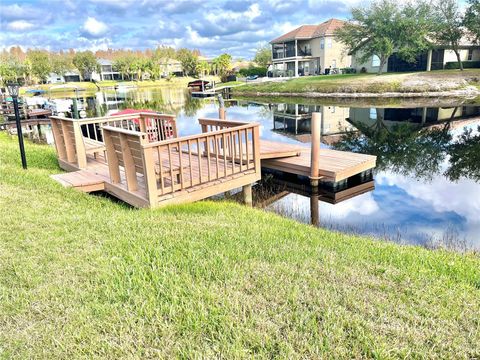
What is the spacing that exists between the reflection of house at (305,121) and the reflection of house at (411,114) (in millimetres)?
851

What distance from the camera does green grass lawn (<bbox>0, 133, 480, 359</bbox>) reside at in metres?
2.26

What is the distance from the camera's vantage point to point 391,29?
106 ft

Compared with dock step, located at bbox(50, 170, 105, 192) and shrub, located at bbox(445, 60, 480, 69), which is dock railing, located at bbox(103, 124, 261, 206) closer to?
dock step, located at bbox(50, 170, 105, 192)

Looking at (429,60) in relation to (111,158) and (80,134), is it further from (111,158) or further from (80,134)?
(111,158)

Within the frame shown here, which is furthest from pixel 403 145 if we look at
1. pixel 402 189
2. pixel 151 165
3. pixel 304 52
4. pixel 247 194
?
pixel 304 52

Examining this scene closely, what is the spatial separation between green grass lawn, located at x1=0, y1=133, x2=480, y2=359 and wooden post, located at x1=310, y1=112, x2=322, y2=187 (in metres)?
3.77

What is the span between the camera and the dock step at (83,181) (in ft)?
20.6

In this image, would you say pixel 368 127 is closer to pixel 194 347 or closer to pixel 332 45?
pixel 194 347

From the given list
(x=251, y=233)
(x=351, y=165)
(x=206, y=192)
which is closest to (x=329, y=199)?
(x=351, y=165)

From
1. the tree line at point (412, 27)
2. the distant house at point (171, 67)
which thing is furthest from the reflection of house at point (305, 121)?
the distant house at point (171, 67)

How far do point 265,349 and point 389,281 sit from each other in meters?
1.38

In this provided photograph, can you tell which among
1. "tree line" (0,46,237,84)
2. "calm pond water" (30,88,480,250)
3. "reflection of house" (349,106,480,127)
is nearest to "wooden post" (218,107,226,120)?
"calm pond water" (30,88,480,250)

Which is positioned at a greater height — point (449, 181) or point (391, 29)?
point (391, 29)

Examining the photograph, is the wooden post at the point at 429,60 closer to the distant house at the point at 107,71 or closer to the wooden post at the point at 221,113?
the wooden post at the point at 221,113
